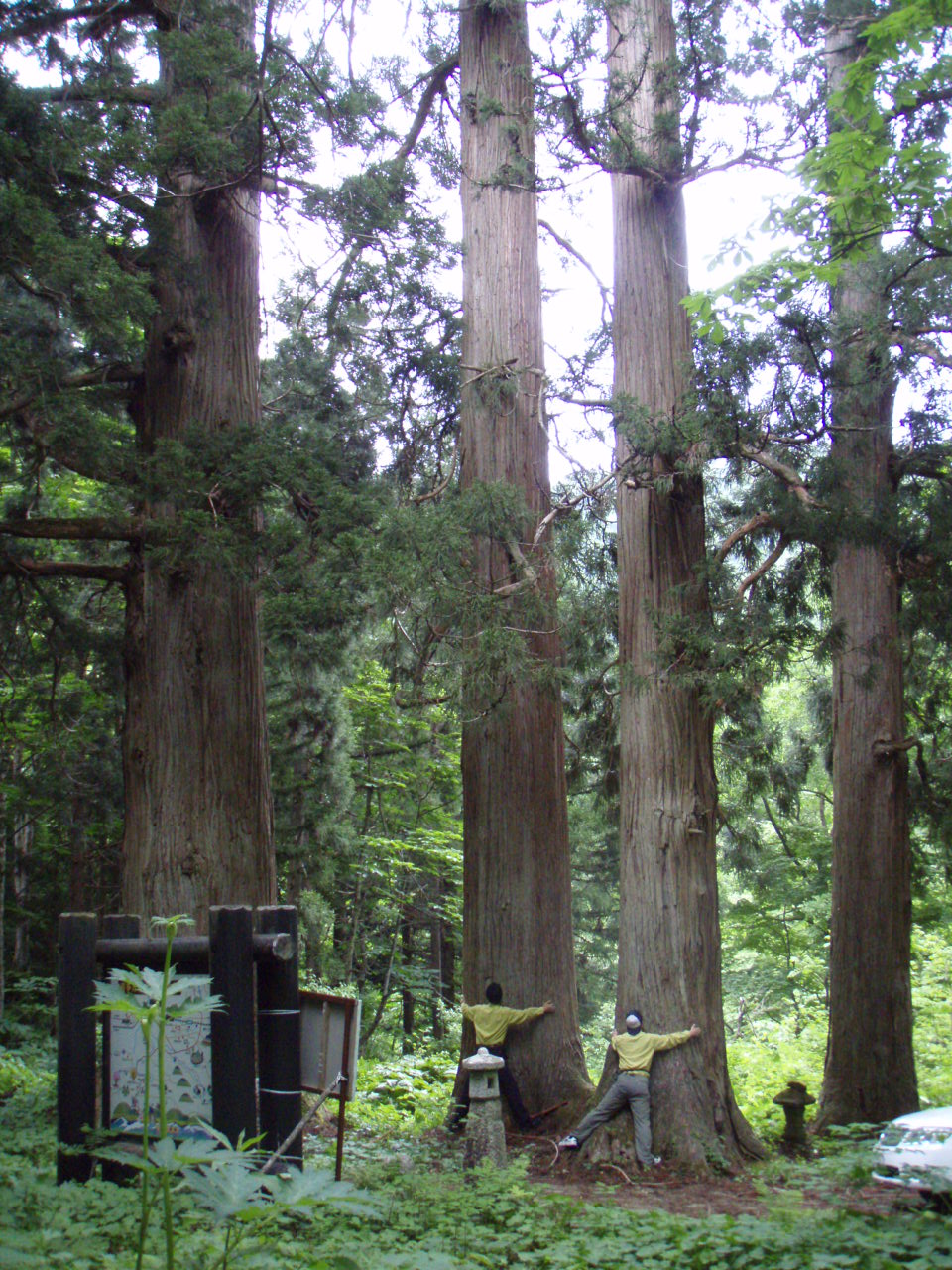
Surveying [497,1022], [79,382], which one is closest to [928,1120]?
[497,1022]

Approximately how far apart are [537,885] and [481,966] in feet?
2.87

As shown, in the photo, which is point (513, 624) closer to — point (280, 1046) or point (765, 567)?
point (765, 567)

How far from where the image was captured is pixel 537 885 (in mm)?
9320

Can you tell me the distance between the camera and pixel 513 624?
8.16m

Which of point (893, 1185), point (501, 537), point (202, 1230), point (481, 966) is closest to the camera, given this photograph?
point (202, 1230)

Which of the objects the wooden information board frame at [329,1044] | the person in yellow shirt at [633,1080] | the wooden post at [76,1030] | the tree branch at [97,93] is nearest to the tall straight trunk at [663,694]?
the person in yellow shirt at [633,1080]

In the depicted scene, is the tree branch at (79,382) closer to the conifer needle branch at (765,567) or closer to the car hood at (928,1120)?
the conifer needle branch at (765,567)

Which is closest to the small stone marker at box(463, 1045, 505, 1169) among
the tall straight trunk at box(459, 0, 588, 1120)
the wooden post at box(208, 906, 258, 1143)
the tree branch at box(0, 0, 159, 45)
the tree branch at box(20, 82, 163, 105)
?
the tall straight trunk at box(459, 0, 588, 1120)

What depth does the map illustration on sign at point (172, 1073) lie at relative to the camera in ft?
15.2

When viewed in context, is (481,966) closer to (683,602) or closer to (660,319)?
(683,602)


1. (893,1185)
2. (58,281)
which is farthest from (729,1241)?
(58,281)

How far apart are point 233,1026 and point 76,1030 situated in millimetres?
902

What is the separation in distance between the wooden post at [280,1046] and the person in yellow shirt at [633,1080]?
11.3 ft

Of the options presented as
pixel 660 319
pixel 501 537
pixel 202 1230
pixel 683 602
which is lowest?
pixel 202 1230
